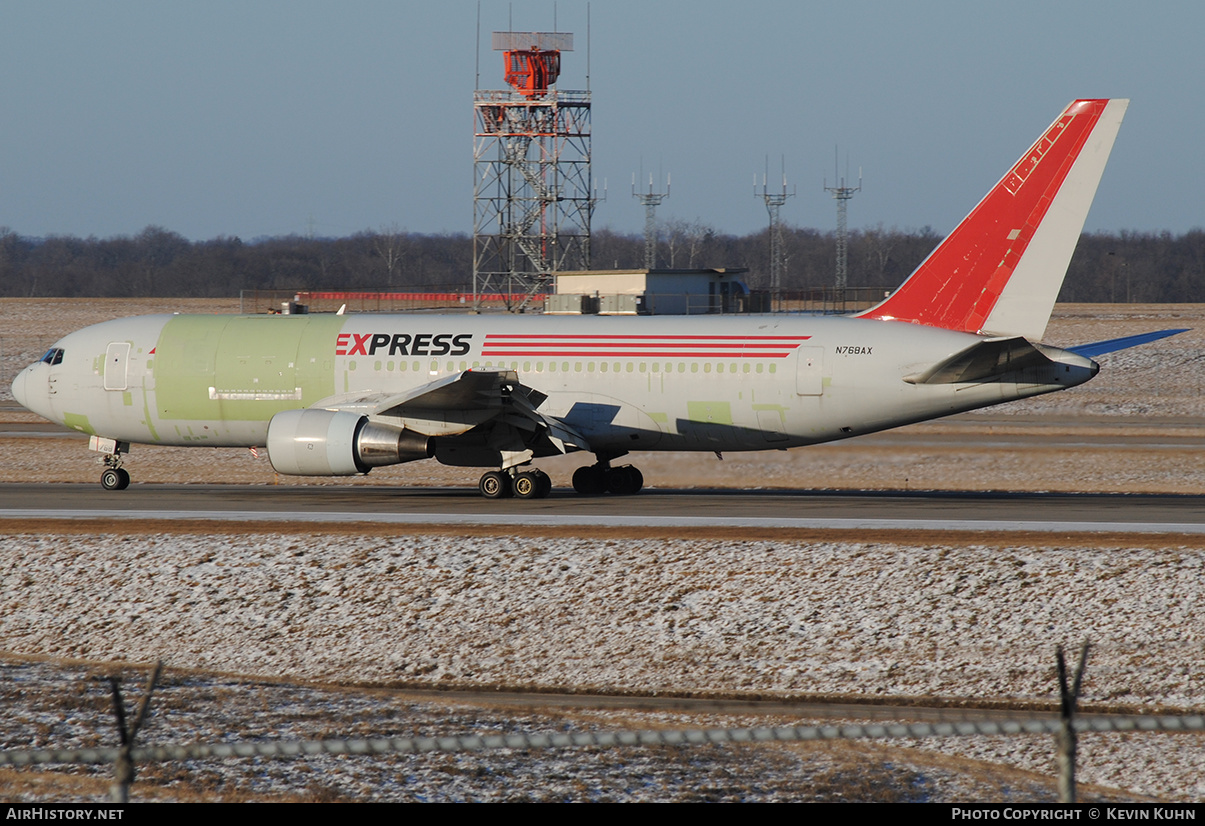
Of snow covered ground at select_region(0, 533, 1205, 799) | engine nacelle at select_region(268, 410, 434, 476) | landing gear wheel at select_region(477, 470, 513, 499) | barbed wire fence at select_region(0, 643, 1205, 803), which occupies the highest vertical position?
barbed wire fence at select_region(0, 643, 1205, 803)

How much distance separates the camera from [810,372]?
94.3 ft

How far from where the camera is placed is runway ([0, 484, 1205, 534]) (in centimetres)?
2511

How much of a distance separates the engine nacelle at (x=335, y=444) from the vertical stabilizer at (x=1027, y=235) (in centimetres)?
1261

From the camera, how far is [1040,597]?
20.0 m

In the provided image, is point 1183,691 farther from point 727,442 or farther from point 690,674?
point 727,442

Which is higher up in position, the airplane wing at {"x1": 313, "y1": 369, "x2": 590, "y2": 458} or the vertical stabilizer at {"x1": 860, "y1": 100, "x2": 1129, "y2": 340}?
the vertical stabilizer at {"x1": 860, "y1": 100, "x2": 1129, "y2": 340}

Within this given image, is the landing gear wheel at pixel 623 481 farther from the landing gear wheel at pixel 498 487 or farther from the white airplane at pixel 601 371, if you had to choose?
the landing gear wheel at pixel 498 487

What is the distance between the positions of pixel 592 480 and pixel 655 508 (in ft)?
12.0

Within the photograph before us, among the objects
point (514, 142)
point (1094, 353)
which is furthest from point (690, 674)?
point (514, 142)

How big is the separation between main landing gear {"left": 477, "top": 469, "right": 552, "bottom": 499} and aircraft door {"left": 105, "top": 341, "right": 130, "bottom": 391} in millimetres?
9933

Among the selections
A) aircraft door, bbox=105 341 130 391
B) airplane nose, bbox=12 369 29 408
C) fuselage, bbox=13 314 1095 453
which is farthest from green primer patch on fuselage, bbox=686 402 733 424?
airplane nose, bbox=12 369 29 408

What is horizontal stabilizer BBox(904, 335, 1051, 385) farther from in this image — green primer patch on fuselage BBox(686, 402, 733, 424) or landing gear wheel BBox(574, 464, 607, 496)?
landing gear wheel BBox(574, 464, 607, 496)

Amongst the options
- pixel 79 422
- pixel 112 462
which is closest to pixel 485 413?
pixel 112 462

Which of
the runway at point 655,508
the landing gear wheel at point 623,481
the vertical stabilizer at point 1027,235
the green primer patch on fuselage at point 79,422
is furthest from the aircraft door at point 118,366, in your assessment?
the vertical stabilizer at point 1027,235
